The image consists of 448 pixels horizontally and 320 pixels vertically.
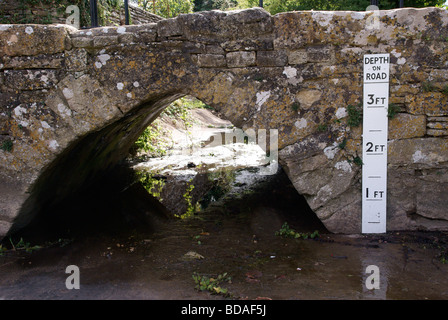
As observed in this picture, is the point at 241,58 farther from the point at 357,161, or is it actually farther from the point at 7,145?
the point at 7,145

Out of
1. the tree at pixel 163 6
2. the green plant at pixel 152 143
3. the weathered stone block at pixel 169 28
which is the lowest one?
the green plant at pixel 152 143

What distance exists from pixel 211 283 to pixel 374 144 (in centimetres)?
219

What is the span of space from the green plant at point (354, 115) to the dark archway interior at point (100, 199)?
121 cm

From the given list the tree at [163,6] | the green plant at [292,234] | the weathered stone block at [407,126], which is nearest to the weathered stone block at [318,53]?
the weathered stone block at [407,126]

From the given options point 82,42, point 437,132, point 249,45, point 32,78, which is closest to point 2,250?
point 32,78

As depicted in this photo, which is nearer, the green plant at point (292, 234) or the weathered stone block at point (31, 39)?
the weathered stone block at point (31, 39)

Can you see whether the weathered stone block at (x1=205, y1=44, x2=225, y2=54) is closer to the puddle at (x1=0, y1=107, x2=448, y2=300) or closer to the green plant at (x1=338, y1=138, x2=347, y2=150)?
the green plant at (x1=338, y1=138, x2=347, y2=150)

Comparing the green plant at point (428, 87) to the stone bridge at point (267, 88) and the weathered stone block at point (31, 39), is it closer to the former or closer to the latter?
the stone bridge at point (267, 88)

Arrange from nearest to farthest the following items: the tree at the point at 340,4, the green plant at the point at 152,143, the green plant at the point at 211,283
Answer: the green plant at the point at 211,283 < the tree at the point at 340,4 < the green plant at the point at 152,143

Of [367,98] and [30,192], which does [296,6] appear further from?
[30,192]

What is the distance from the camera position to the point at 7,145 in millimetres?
3791

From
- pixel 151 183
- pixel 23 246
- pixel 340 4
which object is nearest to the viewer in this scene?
pixel 23 246

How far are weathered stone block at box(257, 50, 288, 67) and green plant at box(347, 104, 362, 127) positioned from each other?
0.83 meters

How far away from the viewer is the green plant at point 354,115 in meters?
3.71
